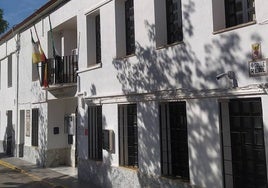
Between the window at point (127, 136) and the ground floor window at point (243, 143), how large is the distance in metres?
3.50

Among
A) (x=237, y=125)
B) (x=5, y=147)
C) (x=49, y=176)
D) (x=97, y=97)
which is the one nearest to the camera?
(x=237, y=125)

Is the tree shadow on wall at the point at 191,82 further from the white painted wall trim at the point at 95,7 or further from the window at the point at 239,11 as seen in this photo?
the white painted wall trim at the point at 95,7

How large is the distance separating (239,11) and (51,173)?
1004 cm

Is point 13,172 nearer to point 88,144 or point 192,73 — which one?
point 88,144

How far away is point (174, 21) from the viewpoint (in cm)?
921

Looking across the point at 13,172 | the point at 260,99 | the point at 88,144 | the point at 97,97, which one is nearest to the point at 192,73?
the point at 260,99

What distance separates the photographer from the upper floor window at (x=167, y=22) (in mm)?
9125

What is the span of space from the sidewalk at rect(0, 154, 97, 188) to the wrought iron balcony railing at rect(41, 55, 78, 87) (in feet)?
11.5

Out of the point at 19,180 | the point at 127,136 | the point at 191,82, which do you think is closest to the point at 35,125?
the point at 19,180

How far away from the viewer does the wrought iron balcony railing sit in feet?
46.8

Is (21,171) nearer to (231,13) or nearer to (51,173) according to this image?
(51,173)

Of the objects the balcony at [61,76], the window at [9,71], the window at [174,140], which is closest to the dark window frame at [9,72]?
the window at [9,71]

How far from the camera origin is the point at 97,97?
11.9m

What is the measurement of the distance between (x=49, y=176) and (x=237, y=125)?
8.72 metres
